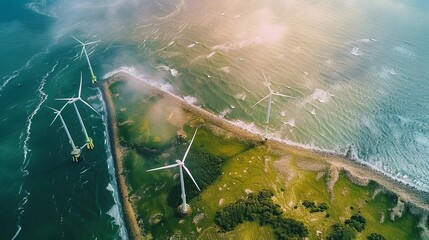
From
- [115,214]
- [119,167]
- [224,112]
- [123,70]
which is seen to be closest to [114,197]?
[115,214]

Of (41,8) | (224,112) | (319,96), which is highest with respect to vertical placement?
(41,8)

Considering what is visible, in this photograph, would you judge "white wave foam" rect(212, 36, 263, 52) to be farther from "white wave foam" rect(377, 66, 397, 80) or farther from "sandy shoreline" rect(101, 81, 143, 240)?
"sandy shoreline" rect(101, 81, 143, 240)

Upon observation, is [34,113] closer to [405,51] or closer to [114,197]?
[114,197]

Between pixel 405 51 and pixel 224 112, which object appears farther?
pixel 405 51

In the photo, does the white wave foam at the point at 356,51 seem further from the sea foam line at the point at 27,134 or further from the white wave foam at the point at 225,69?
the sea foam line at the point at 27,134

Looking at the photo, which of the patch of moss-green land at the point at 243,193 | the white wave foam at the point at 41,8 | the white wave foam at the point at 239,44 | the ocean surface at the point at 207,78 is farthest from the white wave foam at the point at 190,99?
the white wave foam at the point at 41,8
